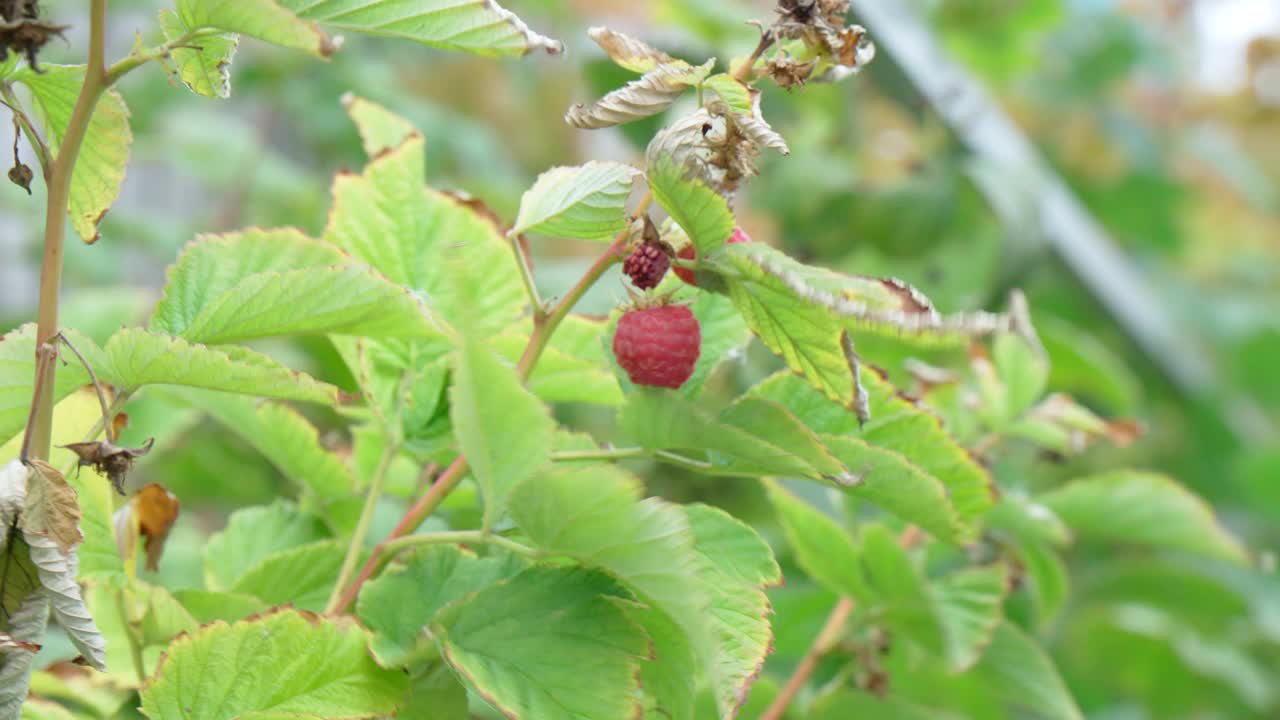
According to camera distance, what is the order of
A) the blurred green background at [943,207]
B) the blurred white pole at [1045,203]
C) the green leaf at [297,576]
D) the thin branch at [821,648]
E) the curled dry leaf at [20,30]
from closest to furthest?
the curled dry leaf at [20,30] → the green leaf at [297,576] → the thin branch at [821,648] → the blurred green background at [943,207] → the blurred white pole at [1045,203]

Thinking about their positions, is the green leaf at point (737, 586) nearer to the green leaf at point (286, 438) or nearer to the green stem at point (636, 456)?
the green stem at point (636, 456)

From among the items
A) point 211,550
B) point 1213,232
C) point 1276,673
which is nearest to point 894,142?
point 1276,673

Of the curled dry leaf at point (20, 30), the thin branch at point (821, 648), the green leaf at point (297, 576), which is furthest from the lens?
the thin branch at point (821, 648)

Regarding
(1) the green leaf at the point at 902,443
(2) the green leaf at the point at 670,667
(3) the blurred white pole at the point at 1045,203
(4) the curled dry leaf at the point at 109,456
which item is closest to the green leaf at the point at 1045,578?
(1) the green leaf at the point at 902,443

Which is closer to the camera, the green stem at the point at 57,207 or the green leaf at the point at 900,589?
the green stem at the point at 57,207

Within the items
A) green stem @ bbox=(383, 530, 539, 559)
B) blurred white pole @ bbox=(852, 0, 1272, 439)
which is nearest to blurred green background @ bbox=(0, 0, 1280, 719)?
blurred white pole @ bbox=(852, 0, 1272, 439)

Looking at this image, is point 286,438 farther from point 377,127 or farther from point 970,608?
point 970,608

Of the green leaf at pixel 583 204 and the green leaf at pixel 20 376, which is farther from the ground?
the green leaf at pixel 583 204
